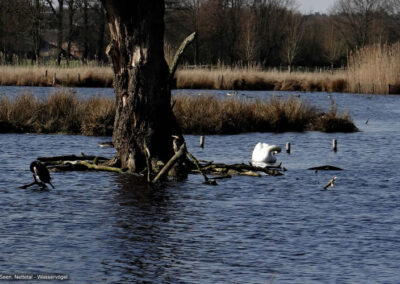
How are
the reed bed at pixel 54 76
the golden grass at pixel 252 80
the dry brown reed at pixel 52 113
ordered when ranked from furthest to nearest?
the golden grass at pixel 252 80 → the reed bed at pixel 54 76 → the dry brown reed at pixel 52 113

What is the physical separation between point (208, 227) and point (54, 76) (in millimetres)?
32386

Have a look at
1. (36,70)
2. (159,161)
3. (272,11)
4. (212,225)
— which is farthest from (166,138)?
(272,11)

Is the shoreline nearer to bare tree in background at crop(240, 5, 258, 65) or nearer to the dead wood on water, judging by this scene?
bare tree in background at crop(240, 5, 258, 65)

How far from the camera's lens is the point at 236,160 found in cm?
2017

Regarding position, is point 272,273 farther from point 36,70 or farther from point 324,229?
point 36,70

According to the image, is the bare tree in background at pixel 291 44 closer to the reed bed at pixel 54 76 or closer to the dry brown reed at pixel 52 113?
the reed bed at pixel 54 76

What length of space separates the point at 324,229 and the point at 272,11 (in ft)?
233

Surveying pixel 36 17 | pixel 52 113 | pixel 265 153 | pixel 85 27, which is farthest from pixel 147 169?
pixel 85 27

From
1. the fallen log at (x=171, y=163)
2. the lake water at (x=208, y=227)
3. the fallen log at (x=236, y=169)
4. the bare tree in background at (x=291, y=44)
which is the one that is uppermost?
the bare tree in background at (x=291, y=44)

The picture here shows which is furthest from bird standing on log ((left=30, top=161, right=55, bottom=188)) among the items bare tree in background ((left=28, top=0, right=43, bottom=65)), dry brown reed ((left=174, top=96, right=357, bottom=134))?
bare tree in background ((left=28, top=0, right=43, bottom=65))

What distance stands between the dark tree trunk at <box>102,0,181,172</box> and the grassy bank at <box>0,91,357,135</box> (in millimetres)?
8644

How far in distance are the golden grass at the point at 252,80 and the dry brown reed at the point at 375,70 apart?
5.48m

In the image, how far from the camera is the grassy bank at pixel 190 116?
2519cm

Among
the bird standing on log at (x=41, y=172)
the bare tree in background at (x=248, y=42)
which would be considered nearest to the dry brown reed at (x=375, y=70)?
the bare tree in background at (x=248, y=42)
